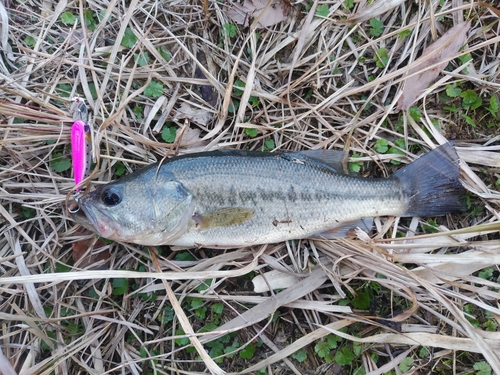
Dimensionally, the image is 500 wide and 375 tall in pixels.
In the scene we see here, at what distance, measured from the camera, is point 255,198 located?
3.10 meters

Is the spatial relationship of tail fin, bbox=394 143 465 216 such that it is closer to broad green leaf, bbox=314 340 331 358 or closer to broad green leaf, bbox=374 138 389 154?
broad green leaf, bbox=374 138 389 154

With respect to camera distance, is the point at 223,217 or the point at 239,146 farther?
the point at 239,146

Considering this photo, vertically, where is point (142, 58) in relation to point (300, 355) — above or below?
above

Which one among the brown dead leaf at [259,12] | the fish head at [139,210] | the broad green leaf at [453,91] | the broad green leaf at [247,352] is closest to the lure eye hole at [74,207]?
the fish head at [139,210]

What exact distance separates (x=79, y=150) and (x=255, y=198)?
160cm

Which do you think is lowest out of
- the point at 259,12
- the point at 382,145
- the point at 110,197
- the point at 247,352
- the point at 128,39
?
the point at 247,352

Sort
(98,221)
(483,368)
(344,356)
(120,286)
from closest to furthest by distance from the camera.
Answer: (98,221)
(483,368)
(344,356)
(120,286)

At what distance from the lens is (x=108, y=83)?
3553 mm

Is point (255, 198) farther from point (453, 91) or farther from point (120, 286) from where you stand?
point (453, 91)

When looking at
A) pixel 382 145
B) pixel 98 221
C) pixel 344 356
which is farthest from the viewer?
pixel 382 145

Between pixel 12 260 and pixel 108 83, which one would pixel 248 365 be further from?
pixel 108 83

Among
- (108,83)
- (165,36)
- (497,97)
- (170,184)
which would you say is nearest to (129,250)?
(170,184)

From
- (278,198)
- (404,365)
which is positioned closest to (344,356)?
(404,365)

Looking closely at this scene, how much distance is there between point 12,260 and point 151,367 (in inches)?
61.5
